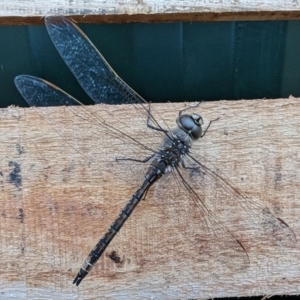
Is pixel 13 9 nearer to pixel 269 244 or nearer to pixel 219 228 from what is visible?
pixel 219 228

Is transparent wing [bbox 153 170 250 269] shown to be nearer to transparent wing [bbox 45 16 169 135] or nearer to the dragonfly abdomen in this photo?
the dragonfly abdomen

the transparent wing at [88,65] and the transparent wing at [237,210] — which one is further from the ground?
the transparent wing at [88,65]

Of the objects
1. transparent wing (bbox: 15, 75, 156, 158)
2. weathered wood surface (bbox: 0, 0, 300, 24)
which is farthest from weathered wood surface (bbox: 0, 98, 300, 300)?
weathered wood surface (bbox: 0, 0, 300, 24)

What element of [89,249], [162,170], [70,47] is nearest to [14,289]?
[89,249]

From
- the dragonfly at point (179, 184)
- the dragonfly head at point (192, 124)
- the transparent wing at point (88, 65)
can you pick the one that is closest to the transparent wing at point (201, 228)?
the dragonfly at point (179, 184)

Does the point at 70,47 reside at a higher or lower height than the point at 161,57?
lower

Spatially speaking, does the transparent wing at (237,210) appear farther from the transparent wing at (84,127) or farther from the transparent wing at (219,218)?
the transparent wing at (84,127)
